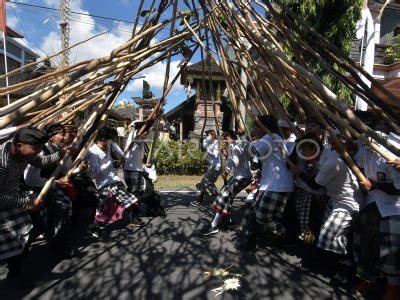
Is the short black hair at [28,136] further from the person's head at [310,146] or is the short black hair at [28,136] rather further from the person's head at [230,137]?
the person's head at [230,137]

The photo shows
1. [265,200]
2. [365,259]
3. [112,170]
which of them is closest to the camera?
[365,259]

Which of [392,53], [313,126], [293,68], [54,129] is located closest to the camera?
[293,68]

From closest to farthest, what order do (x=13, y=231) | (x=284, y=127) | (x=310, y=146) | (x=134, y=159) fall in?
(x=13, y=231), (x=310, y=146), (x=284, y=127), (x=134, y=159)

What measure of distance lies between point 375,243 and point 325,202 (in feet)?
3.47

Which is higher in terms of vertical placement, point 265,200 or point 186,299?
point 265,200

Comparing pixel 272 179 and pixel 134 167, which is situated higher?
pixel 134 167

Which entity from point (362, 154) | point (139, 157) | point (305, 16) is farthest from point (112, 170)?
point (305, 16)

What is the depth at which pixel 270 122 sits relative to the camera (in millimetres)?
3568

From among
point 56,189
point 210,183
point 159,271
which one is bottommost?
point 159,271

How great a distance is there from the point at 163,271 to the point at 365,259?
69.4 inches

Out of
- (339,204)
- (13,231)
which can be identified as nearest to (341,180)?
(339,204)

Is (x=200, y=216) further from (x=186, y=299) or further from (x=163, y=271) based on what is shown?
(x=186, y=299)

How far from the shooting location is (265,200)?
3.53m

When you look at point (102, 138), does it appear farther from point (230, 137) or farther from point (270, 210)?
point (270, 210)
